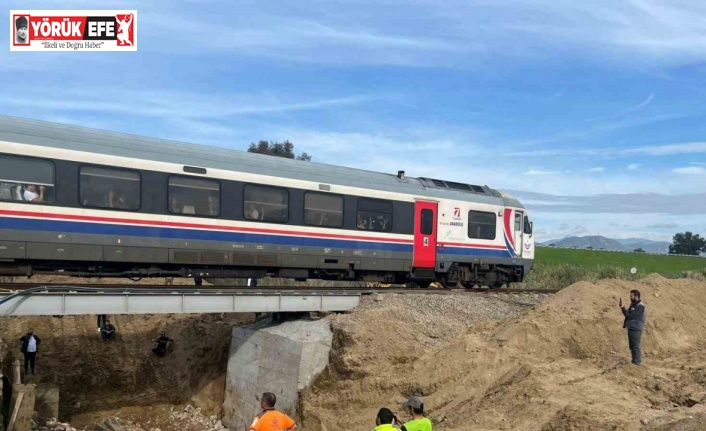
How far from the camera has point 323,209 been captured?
17922 millimetres

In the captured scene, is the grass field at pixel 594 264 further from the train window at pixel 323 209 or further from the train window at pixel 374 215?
the train window at pixel 323 209

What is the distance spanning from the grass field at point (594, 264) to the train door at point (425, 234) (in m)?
16.0

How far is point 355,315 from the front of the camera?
1692cm

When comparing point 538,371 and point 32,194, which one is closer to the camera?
point 538,371

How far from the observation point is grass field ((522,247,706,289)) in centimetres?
3547

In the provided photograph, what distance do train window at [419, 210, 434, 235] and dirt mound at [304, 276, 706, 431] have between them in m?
2.97

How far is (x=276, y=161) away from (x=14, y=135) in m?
6.82

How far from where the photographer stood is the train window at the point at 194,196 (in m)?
15.3

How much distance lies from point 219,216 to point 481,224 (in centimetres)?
996

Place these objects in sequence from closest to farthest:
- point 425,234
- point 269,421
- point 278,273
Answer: point 269,421 → point 278,273 → point 425,234

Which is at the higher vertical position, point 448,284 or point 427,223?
point 427,223

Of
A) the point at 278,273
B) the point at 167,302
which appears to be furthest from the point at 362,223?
the point at 167,302

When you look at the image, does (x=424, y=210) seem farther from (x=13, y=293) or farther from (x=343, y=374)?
(x=13, y=293)

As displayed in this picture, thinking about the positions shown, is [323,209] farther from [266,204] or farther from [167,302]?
[167,302]
